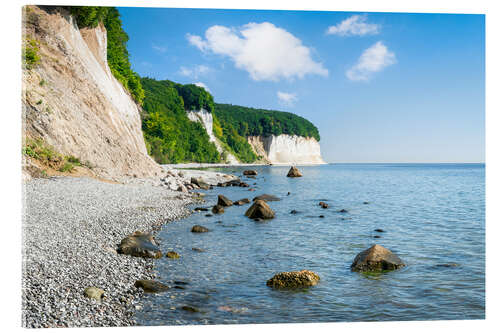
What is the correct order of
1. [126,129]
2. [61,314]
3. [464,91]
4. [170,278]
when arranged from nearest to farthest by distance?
[61,314] < [464,91] < [170,278] < [126,129]

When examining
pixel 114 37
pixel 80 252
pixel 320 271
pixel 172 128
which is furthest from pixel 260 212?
pixel 172 128

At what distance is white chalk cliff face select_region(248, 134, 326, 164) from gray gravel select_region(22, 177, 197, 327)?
94.3 meters

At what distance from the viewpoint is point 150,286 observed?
6.46 m

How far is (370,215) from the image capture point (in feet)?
53.7

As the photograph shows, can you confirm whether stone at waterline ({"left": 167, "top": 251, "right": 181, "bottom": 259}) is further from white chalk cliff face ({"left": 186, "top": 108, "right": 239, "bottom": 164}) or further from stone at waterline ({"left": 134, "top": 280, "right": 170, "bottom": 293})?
white chalk cliff face ({"left": 186, "top": 108, "right": 239, "bottom": 164})

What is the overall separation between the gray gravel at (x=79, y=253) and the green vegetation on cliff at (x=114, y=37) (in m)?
6.84

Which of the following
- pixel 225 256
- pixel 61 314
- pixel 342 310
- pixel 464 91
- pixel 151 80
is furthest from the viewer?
pixel 151 80

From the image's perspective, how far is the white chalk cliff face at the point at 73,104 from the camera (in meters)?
15.1

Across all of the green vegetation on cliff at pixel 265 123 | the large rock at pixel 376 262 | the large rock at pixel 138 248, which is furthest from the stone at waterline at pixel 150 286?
the green vegetation on cliff at pixel 265 123

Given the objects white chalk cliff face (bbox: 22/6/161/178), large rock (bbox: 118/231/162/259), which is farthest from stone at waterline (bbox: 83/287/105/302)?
white chalk cliff face (bbox: 22/6/161/178)
